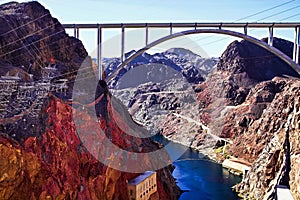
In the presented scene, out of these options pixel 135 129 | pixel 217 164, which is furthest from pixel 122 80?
pixel 135 129

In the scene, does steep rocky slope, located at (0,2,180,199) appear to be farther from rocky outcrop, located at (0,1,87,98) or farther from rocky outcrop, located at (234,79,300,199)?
rocky outcrop, located at (234,79,300,199)

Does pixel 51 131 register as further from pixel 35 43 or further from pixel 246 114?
pixel 246 114

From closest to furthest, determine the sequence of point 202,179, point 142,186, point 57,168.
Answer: point 57,168 < point 142,186 < point 202,179

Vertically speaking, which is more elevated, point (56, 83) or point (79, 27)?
point (79, 27)

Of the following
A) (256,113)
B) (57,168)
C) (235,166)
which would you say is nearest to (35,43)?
(57,168)

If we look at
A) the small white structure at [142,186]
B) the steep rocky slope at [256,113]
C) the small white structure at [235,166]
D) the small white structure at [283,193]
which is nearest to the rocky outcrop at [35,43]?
the small white structure at [142,186]

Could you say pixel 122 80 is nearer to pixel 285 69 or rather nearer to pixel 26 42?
pixel 285 69

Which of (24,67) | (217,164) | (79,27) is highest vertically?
(79,27)
